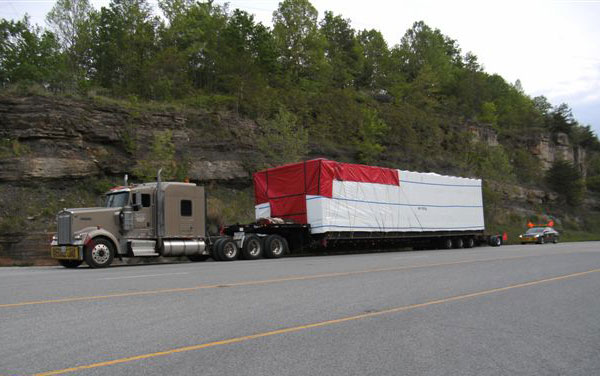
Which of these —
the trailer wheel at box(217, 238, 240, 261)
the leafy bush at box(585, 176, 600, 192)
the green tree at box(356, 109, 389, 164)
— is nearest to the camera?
the trailer wheel at box(217, 238, 240, 261)

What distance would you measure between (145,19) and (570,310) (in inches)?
2045

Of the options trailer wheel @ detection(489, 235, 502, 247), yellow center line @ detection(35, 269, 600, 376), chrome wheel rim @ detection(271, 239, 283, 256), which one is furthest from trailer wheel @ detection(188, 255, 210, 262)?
trailer wheel @ detection(489, 235, 502, 247)

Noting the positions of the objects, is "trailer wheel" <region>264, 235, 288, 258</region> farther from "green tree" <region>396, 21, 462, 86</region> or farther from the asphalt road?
"green tree" <region>396, 21, 462, 86</region>

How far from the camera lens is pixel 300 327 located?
6.77m

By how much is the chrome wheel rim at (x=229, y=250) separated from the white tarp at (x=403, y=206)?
12.8 ft

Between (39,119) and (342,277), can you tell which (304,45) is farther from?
(342,277)

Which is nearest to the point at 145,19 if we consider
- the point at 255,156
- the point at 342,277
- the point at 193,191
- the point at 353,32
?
the point at 255,156

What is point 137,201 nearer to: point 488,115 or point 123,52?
point 123,52

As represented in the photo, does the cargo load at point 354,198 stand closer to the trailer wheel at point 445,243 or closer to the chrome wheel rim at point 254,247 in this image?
the trailer wheel at point 445,243

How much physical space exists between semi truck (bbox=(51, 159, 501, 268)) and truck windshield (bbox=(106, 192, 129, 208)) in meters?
0.04

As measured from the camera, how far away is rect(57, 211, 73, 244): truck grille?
58.8 ft

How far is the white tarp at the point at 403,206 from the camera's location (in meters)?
23.6

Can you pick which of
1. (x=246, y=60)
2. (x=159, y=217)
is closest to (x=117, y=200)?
(x=159, y=217)

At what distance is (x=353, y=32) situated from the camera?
75938mm
